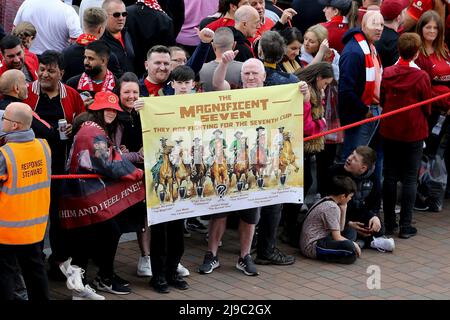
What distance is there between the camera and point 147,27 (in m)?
11.9

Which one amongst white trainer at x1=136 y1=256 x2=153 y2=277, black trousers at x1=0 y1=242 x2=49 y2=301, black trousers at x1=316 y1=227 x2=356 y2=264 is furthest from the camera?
black trousers at x1=316 y1=227 x2=356 y2=264

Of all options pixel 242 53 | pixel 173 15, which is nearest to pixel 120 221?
pixel 242 53

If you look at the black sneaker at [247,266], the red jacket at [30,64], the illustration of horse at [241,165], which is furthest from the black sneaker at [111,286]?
the red jacket at [30,64]

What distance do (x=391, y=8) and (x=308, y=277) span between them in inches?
133

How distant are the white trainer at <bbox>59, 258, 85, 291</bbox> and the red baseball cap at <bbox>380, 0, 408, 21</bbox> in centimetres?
460

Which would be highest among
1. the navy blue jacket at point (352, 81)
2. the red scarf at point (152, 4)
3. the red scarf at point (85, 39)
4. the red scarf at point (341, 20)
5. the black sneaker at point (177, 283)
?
the red scarf at point (152, 4)

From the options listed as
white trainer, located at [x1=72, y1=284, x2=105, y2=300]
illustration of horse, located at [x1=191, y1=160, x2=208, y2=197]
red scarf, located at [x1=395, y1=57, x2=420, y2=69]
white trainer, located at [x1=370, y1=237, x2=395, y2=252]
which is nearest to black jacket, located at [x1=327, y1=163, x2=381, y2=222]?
white trainer, located at [x1=370, y1=237, x2=395, y2=252]

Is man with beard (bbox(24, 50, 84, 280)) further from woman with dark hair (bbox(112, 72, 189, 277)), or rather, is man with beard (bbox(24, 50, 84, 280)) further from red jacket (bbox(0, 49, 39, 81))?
red jacket (bbox(0, 49, 39, 81))

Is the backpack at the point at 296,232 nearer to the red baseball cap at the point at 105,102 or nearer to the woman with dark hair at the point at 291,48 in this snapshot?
the woman with dark hair at the point at 291,48

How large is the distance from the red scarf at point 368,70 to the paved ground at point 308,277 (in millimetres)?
1453

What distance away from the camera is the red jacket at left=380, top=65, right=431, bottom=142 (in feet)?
36.0

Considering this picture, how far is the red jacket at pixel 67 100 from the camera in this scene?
372 inches

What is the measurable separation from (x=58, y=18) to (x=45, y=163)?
3303mm

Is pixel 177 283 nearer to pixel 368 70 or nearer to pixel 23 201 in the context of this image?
pixel 23 201
